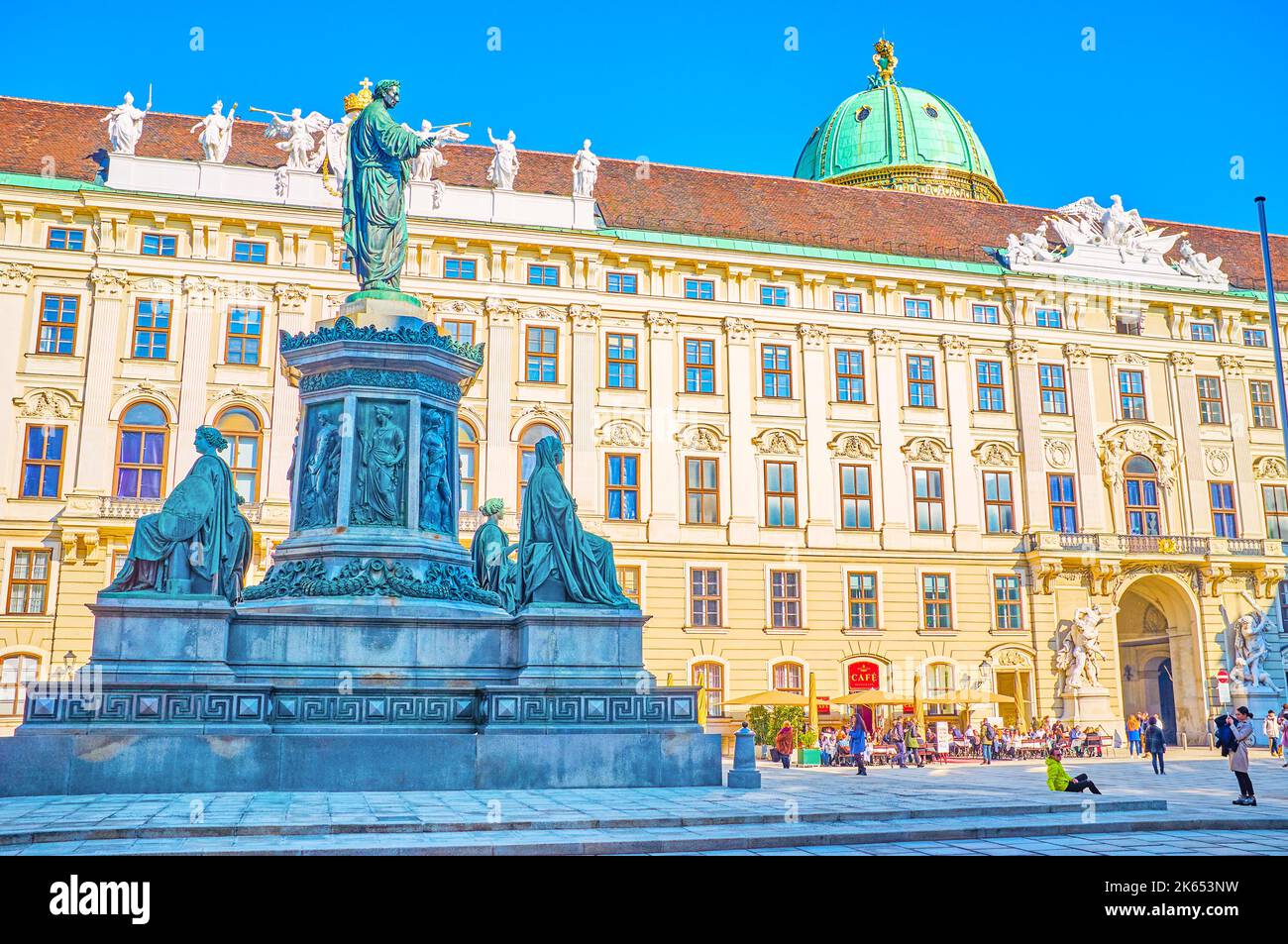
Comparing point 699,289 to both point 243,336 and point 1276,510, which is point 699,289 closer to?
point 243,336

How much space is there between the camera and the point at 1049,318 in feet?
159

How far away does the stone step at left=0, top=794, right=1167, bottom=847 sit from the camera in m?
10.3

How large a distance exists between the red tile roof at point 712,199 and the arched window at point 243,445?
8705 mm

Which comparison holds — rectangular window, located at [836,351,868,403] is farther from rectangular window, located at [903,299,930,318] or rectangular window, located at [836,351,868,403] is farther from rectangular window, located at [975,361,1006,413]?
rectangular window, located at [975,361,1006,413]

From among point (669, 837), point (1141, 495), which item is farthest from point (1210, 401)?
point (669, 837)

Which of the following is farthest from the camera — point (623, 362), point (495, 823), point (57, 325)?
point (623, 362)

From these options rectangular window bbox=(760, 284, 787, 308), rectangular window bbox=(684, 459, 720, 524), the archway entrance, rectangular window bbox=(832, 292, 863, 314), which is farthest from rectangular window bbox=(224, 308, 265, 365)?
the archway entrance

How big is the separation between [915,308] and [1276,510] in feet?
53.9

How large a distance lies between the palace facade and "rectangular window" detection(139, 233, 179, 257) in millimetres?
79

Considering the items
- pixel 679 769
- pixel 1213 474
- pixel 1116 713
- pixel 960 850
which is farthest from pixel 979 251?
pixel 960 850

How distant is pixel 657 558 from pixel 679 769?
26.7 metres

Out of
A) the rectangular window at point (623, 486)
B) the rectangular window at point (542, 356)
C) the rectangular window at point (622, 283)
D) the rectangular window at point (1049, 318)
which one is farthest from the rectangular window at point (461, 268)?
the rectangular window at point (1049, 318)

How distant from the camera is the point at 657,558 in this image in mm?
42312

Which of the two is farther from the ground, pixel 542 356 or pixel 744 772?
pixel 542 356
